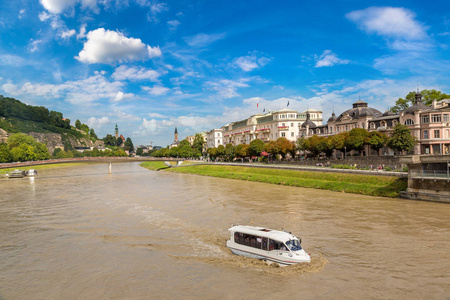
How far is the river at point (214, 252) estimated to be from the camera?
49.9ft

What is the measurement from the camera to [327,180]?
50.4 m

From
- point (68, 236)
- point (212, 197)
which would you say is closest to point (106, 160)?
point (212, 197)

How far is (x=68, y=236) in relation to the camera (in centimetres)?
2492

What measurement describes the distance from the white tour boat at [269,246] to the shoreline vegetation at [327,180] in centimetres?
2636

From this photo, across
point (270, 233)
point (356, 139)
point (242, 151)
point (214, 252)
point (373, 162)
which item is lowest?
point (214, 252)

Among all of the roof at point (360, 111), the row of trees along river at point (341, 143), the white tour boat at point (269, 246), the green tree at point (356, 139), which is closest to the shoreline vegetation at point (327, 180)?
the row of trees along river at point (341, 143)

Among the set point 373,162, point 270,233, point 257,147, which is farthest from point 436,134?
point 270,233

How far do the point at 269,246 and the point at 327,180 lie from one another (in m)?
35.4

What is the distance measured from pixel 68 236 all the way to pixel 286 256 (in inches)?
698

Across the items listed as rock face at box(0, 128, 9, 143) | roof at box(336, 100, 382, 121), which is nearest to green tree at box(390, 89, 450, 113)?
roof at box(336, 100, 382, 121)

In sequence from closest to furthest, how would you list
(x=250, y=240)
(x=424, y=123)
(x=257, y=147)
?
1. (x=250, y=240)
2. (x=424, y=123)
3. (x=257, y=147)

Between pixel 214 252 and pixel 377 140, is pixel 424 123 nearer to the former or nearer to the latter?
pixel 377 140

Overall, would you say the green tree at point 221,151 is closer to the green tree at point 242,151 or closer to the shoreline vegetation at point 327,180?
the green tree at point 242,151

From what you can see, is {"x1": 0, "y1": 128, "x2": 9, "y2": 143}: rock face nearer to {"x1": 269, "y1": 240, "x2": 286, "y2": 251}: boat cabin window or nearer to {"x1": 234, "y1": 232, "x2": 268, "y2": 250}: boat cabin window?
{"x1": 234, "y1": 232, "x2": 268, "y2": 250}: boat cabin window
